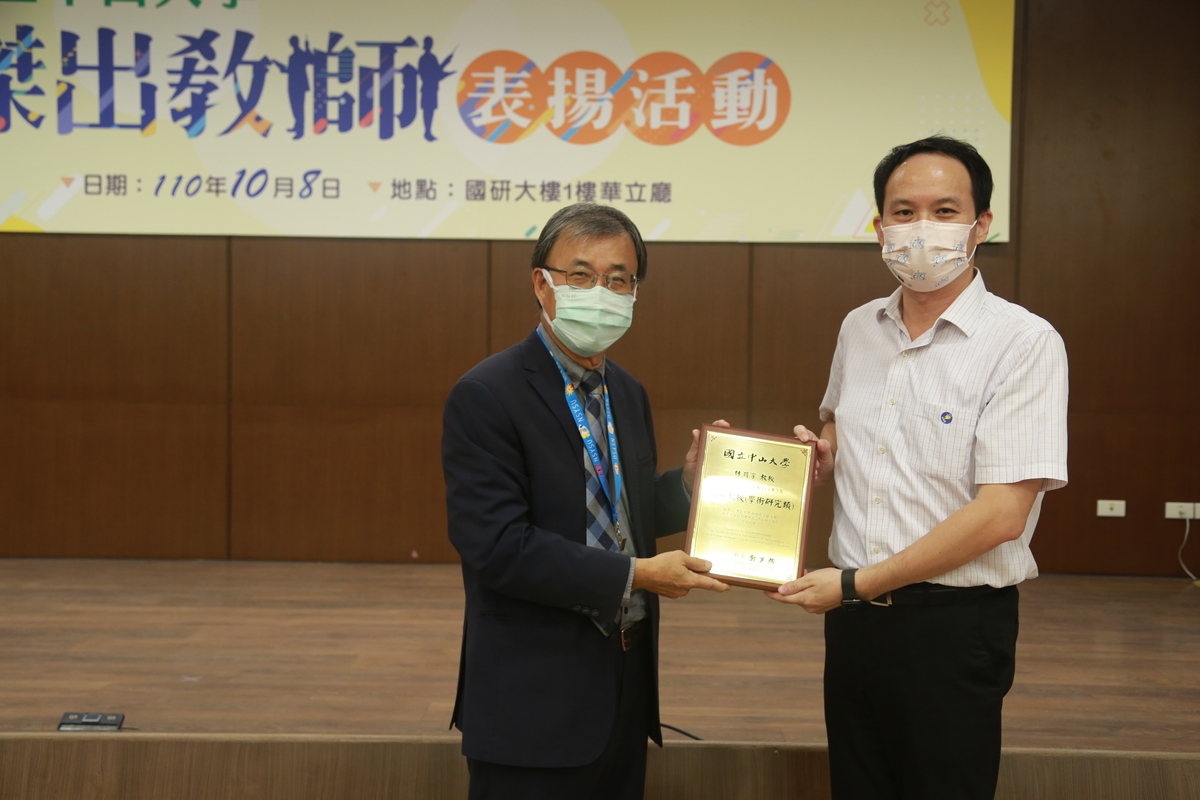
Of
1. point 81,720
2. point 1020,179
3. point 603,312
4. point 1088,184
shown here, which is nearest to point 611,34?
point 1020,179

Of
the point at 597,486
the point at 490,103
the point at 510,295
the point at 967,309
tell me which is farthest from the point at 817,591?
the point at 490,103

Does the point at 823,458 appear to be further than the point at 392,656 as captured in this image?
No

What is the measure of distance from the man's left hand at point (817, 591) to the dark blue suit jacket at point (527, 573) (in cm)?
33

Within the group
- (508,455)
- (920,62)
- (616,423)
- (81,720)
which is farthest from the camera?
(920,62)

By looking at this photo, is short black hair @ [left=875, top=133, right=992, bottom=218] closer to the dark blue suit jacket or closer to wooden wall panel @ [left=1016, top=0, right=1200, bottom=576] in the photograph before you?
the dark blue suit jacket

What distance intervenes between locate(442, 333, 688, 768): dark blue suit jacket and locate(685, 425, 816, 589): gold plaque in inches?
9.7

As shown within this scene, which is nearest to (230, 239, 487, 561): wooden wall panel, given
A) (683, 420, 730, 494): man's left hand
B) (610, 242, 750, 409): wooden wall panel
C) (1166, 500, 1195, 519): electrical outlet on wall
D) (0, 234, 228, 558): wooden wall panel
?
(0, 234, 228, 558): wooden wall panel

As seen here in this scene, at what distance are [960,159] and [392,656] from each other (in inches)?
98.0

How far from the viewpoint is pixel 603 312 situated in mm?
1560

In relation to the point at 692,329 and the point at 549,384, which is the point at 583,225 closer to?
the point at 549,384

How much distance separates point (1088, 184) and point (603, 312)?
12.7 feet

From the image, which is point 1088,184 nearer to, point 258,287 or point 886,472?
point 886,472

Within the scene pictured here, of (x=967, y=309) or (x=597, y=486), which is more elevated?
(x=967, y=309)

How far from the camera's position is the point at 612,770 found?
1634 mm
